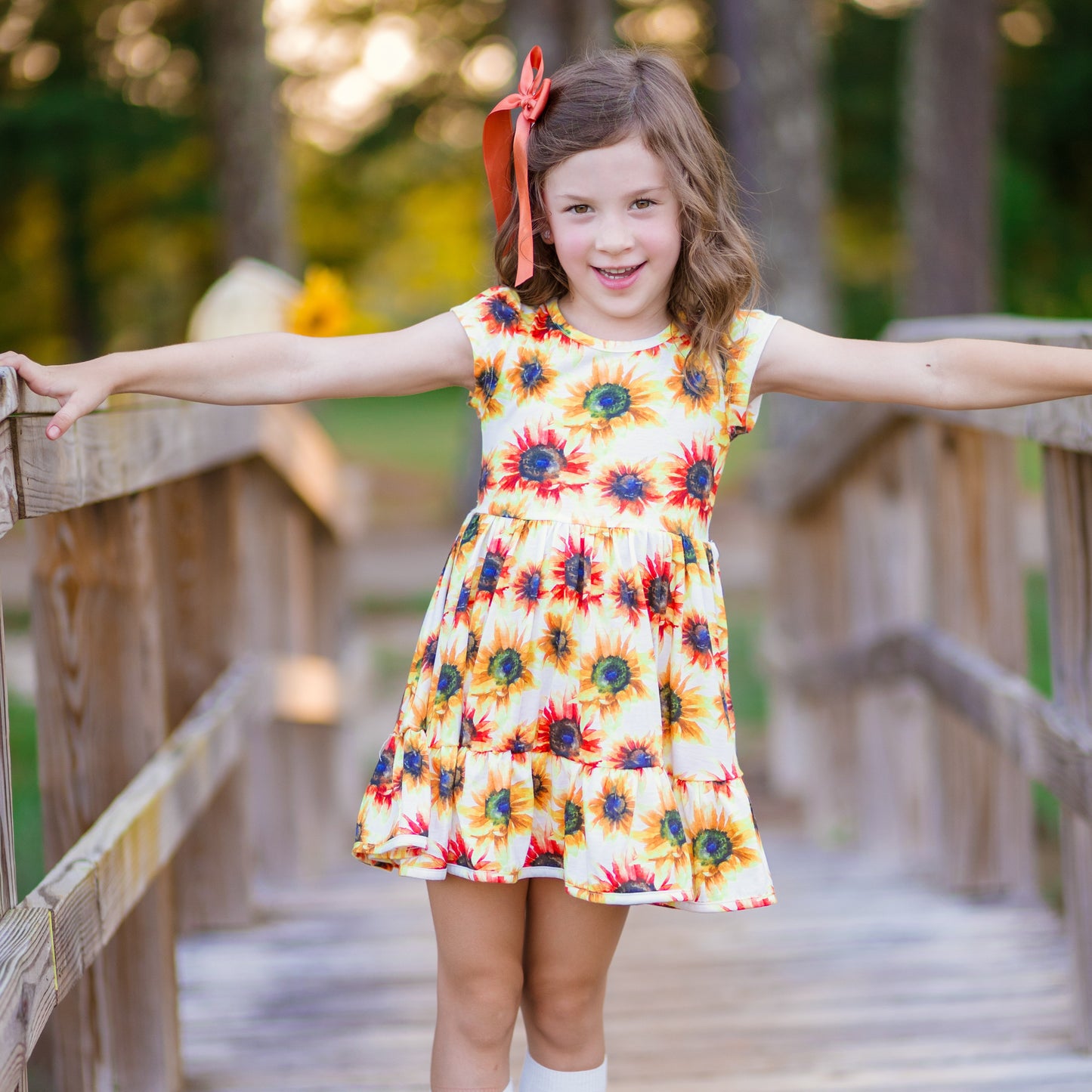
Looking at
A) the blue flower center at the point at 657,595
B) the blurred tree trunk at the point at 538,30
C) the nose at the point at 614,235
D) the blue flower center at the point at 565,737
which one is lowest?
the blue flower center at the point at 565,737

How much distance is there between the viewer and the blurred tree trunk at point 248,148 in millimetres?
8578

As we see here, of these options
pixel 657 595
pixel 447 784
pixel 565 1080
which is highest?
pixel 657 595

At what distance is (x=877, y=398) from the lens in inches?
68.1

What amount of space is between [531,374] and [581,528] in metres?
0.21

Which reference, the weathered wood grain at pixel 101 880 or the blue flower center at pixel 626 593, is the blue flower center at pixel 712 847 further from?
the weathered wood grain at pixel 101 880

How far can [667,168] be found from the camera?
1679mm

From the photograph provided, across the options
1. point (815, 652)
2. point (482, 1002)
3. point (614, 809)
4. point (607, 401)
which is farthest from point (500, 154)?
point (815, 652)

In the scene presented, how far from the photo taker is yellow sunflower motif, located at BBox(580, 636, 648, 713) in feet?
5.34

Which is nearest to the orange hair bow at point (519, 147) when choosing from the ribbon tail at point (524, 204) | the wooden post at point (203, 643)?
the ribbon tail at point (524, 204)

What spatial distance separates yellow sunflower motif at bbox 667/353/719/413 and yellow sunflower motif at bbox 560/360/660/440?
0.03 metres

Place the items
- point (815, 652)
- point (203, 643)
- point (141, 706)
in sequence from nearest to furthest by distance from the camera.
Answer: point (141, 706), point (203, 643), point (815, 652)

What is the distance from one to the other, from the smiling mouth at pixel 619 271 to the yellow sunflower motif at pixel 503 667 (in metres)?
0.44

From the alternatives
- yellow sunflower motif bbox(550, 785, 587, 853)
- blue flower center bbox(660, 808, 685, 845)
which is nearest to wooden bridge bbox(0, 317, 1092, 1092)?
yellow sunflower motif bbox(550, 785, 587, 853)

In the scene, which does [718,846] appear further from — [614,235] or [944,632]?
[944,632]
